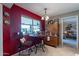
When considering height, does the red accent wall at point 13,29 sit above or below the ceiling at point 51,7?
below

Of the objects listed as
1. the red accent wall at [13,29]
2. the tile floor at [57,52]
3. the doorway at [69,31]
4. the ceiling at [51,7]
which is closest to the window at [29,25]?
the red accent wall at [13,29]

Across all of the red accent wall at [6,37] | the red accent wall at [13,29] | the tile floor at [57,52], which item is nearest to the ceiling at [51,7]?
the red accent wall at [13,29]

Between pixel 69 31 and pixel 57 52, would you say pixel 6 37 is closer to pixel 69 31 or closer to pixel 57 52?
pixel 57 52

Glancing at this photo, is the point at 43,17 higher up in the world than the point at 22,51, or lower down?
higher up

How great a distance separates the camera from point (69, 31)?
157 cm

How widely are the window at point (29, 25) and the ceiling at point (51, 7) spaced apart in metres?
0.17

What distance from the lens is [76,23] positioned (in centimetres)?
151

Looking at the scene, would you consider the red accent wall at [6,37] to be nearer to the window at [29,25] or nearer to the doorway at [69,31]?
the window at [29,25]

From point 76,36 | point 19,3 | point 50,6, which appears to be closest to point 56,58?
point 76,36

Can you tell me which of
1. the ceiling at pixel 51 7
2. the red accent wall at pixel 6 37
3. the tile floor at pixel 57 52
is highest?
the ceiling at pixel 51 7

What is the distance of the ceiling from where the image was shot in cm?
143

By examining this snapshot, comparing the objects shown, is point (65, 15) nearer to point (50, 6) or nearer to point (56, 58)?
A: point (50, 6)

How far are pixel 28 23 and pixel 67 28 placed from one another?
701mm

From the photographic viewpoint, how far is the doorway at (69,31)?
152 cm
